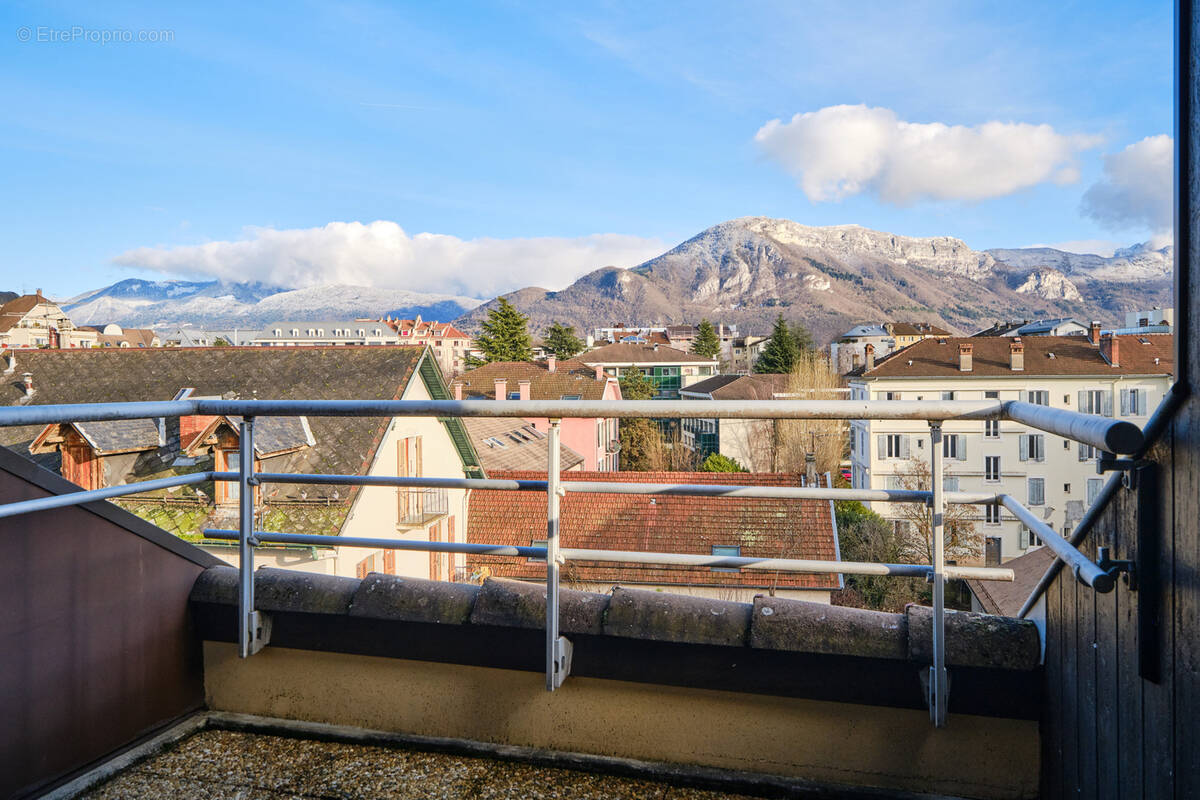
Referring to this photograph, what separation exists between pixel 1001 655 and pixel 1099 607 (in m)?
0.35

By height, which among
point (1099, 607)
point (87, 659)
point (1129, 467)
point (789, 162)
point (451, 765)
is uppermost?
point (789, 162)

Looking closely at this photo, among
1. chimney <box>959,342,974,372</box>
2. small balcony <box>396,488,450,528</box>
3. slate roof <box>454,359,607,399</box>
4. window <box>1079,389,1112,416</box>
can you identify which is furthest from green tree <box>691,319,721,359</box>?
small balcony <box>396,488,450,528</box>

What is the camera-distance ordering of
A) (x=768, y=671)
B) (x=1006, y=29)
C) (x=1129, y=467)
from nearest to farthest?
(x=1129, y=467), (x=768, y=671), (x=1006, y=29)

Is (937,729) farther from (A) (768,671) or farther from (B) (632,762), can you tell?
(B) (632,762)

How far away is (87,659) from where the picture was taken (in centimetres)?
181

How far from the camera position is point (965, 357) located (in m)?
30.7

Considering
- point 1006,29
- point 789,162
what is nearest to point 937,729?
point 1006,29

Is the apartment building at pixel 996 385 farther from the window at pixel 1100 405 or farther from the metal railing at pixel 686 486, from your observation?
the metal railing at pixel 686 486

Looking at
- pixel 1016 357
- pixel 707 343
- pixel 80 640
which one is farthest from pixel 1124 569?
pixel 707 343

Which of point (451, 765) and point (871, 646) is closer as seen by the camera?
point (871, 646)

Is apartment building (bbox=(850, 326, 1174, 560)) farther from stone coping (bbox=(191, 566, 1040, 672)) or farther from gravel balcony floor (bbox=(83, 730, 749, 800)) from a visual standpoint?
Result: gravel balcony floor (bbox=(83, 730, 749, 800))

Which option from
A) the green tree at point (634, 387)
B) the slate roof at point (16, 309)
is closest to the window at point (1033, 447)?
the green tree at point (634, 387)

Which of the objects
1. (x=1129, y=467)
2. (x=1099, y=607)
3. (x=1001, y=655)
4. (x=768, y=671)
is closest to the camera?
(x=1129, y=467)

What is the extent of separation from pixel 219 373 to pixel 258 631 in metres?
13.7
